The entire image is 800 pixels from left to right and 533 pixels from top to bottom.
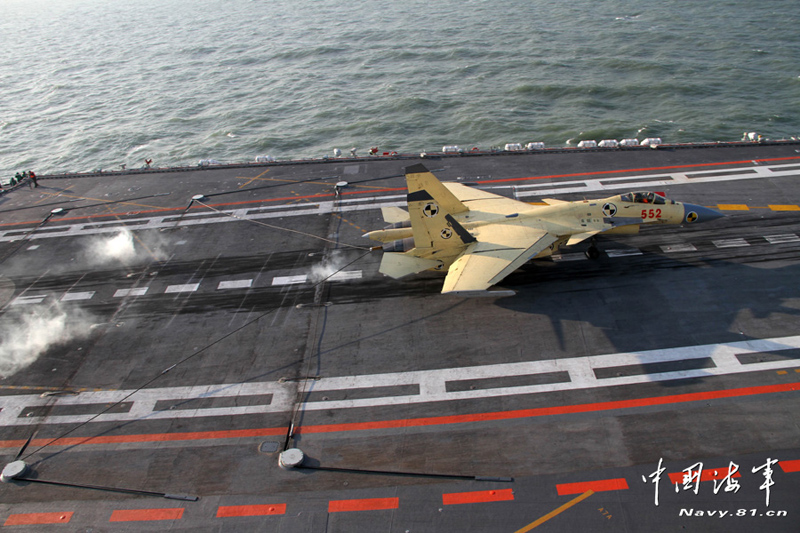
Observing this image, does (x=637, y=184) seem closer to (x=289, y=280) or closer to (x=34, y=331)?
(x=289, y=280)

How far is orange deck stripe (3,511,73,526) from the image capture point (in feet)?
66.1

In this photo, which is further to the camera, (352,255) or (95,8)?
(95,8)

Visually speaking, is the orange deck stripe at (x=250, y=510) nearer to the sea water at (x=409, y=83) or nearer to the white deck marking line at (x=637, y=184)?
the white deck marking line at (x=637, y=184)

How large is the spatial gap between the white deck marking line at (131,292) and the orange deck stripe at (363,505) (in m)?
21.1

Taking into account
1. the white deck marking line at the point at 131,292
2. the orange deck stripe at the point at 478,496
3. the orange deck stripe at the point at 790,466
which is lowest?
the orange deck stripe at the point at 790,466

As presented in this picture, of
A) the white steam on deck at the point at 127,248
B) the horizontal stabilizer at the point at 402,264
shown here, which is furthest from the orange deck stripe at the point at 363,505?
the white steam on deck at the point at 127,248

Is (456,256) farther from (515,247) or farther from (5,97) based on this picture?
(5,97)

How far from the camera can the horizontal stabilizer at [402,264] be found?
1162 inches

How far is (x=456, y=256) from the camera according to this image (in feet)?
100

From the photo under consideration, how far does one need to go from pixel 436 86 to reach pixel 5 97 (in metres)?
82.2

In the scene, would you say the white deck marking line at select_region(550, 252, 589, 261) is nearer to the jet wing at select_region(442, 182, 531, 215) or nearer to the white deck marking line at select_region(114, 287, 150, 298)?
the jet wing at select_region(442, 182, 531, 215)

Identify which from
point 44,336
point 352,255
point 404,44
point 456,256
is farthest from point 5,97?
point 456,256

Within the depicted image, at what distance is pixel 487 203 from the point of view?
113 feet

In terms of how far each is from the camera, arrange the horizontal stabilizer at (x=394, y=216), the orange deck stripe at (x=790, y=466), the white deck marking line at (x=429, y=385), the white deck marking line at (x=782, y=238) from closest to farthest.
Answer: the orange deck stripe at (x=790, y=466)
the white deck marking line at (x=429, y=385)
the white deck marking line at (x=782, y=238)
the horizontal stabilizer at (x=394, y=216)
